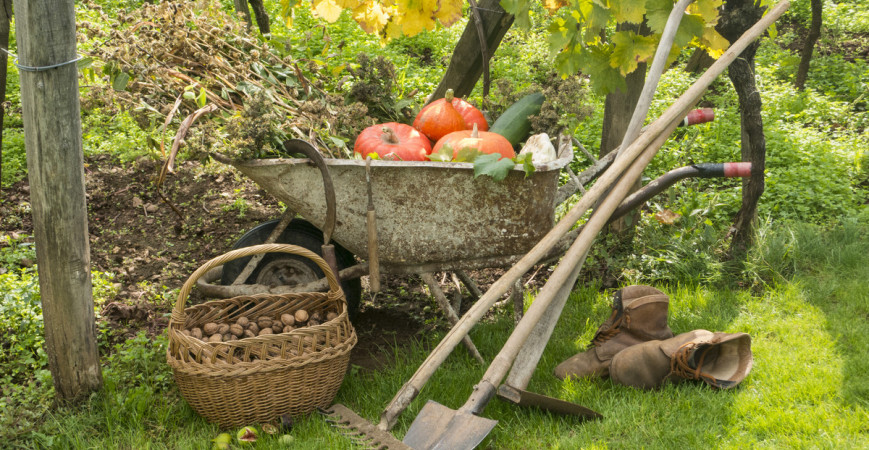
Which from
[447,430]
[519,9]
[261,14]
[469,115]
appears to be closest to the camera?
[447,430]

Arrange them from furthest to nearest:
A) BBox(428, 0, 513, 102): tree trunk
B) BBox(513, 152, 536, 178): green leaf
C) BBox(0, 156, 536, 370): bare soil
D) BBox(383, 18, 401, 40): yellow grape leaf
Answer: BBox(428, 0, 513, 102): tree trunk
BBox(0, 156, 536, 370): bare soil
BBox(383, 18, 401, 40): yellow grape leaf
BBox(513, 152, 536, 178): green leaf

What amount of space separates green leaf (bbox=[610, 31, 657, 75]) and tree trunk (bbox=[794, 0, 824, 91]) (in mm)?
3333

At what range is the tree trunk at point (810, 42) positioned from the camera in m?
5.51

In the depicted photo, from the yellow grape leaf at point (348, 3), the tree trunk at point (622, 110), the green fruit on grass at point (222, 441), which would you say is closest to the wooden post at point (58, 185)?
the green fruit on grass at point (222, 441)

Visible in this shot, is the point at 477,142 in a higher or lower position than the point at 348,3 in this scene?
lower

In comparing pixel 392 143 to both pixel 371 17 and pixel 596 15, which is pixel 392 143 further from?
pixel 596 15

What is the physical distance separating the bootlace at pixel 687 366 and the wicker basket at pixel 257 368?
1257 mm

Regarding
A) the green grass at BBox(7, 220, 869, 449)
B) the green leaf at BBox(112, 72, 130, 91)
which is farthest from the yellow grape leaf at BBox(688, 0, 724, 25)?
the green leaf at BBox(112, 72, 130, 91)

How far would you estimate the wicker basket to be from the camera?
2471 millimetres

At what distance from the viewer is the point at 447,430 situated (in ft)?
7.37

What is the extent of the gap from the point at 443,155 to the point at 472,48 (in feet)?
4.09

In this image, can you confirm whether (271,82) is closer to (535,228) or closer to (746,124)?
(535,228)

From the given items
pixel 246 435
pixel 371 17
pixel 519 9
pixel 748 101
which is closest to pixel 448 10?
pixel 519 9

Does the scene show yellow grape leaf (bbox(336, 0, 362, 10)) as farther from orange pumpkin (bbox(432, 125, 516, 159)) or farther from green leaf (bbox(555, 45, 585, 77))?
green leaf (bbox(555, 45, 585, 77))
